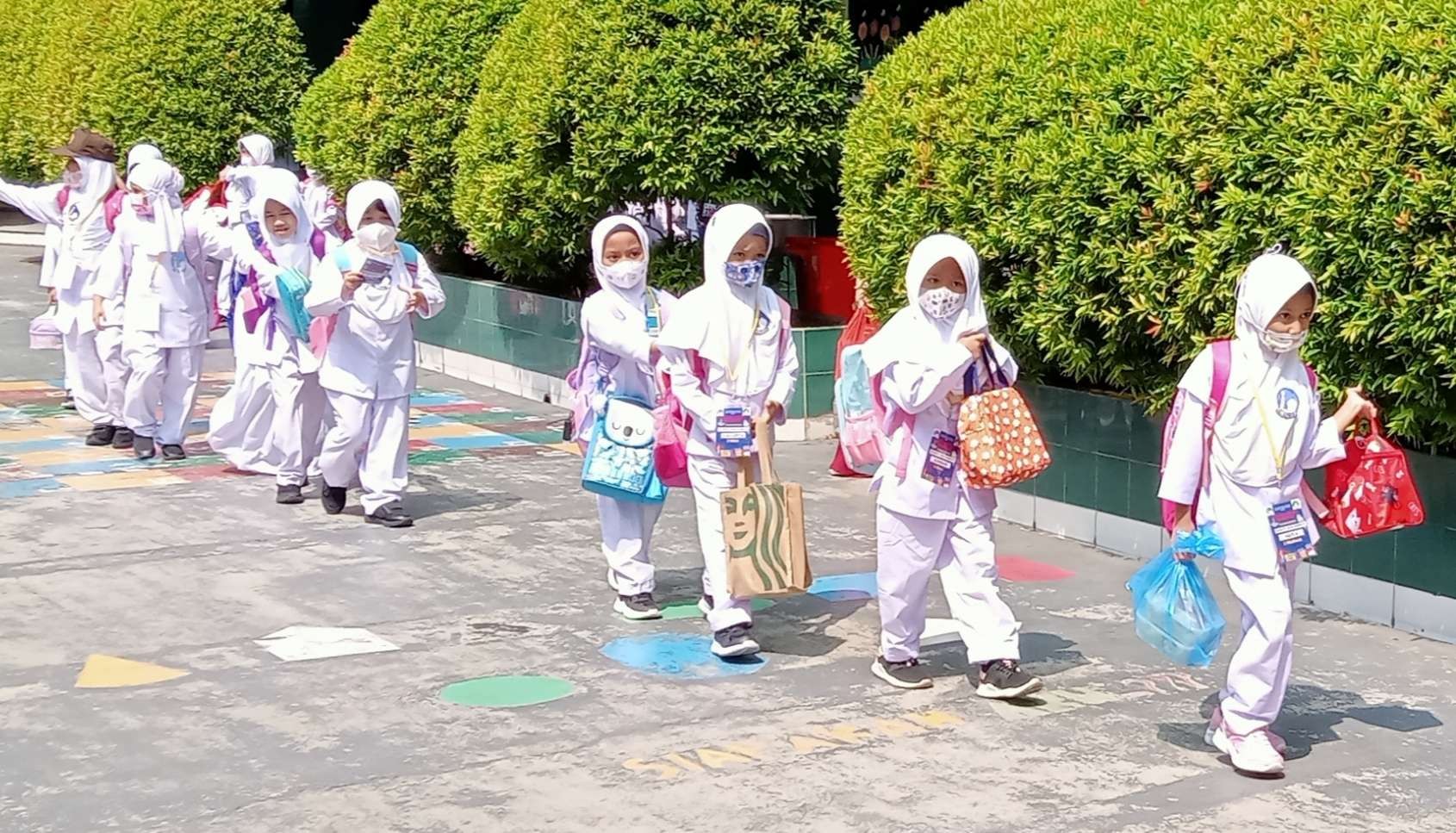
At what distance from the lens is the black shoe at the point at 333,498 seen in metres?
9.70

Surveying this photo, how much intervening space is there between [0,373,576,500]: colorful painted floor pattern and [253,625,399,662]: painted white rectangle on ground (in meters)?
3.37

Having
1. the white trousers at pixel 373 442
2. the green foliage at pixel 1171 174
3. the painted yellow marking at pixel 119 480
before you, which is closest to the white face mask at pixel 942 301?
the green foliage at pixel 1171 174

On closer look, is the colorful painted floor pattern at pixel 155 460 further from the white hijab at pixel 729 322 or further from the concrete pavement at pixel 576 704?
the white hijab at pixel 729 322

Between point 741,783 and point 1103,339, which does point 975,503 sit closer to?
point 741,783

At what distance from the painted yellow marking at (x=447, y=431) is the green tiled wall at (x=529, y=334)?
104 centimetres

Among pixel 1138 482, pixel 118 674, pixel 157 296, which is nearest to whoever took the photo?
pixel 118 674

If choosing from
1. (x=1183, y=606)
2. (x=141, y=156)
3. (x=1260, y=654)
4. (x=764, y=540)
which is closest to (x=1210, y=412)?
(x=1183, y=606)

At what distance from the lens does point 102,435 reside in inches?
464

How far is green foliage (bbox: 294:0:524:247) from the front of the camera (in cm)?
1454

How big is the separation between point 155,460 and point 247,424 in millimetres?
871

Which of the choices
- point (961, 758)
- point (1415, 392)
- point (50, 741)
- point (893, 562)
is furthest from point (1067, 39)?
point (50, 741)

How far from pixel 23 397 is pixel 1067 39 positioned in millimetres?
8099

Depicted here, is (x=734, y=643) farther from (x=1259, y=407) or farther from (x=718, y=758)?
(x=1259, y=407)

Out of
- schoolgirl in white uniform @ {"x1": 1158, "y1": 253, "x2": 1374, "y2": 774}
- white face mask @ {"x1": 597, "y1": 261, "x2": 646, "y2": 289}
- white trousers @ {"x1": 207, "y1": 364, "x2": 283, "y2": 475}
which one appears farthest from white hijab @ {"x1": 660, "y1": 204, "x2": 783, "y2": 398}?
white trousers @ {"x1": 207, "y1": 364, "x2": 283, "y2": 475}
